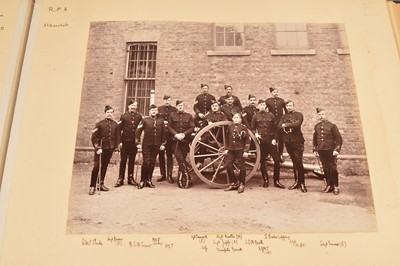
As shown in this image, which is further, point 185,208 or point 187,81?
point 187,81

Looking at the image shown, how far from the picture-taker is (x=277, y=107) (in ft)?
6.45

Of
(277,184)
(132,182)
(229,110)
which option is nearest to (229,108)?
(229,110)

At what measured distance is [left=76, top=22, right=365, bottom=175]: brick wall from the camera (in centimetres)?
Result: 193

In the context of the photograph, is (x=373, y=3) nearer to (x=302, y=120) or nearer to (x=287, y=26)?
(x=287, y=26)

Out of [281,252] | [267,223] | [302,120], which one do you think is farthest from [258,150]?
[281,252]

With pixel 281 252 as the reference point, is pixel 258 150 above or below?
above

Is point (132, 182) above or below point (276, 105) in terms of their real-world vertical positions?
below

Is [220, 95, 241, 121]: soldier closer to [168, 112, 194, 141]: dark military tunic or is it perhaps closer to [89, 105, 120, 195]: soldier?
[168, 112, 194, 141]: dark military tunic

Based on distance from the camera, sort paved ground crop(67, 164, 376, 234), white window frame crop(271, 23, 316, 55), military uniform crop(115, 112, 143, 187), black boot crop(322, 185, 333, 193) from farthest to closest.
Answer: white window frame crop(271, 23, 316, 55), military uniform crop(115, 112, 143, 187), black boot crop(322, 185, 333, 193), paved ground crop(67, 164, 376, 234)

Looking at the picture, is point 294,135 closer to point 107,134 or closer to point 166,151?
point 166,151

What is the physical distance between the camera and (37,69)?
1.90 metres

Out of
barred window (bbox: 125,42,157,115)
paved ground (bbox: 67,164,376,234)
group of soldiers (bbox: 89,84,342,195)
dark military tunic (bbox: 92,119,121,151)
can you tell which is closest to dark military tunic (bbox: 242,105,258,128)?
group of soldiers (bbox: 89,84,342,195)

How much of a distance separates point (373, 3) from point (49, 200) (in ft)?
6.25

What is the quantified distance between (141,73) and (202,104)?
359mm
